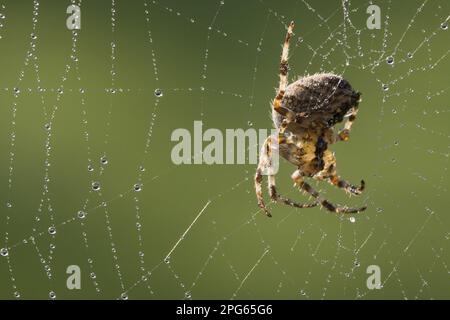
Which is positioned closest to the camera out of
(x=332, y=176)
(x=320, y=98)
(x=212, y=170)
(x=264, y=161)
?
(x=320, y=98)

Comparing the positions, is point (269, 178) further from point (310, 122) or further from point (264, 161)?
point (310, 122)

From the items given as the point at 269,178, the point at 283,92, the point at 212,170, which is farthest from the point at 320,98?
the point at 212,170

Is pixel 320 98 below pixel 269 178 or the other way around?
the other way around

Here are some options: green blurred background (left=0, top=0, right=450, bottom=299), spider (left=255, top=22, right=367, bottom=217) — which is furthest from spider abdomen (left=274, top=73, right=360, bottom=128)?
green blurred background (left=0, top=0, right=450, bottom=299)

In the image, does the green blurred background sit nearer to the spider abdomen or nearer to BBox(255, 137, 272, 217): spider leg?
BBox(255, 137, 272, 217): spider leg

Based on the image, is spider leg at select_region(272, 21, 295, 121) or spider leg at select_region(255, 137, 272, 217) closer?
spider leg at select_region(272, 21, 295, 121)
